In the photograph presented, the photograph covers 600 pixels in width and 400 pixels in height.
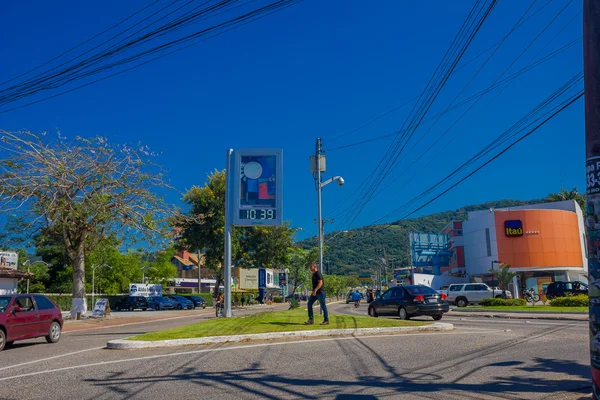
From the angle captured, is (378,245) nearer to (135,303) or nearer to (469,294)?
(135,303)

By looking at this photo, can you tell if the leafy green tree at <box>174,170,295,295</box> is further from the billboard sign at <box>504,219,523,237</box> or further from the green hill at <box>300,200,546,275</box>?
the green hill at <box>300,200,546,275</box>

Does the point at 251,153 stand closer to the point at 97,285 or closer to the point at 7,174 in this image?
the point at 7,174

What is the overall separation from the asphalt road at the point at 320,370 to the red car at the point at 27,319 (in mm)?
1338

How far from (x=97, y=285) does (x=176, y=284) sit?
82.5 feet

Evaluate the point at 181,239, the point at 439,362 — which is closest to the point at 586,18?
the point at 439,362

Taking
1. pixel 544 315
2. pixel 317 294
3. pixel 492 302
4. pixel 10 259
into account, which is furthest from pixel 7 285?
pixel 544 315

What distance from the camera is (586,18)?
199 inches

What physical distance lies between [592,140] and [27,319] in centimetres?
1357

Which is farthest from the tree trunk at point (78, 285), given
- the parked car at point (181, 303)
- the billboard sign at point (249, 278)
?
the billboard sign at point (249, 278)

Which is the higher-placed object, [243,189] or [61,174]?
[61,174]

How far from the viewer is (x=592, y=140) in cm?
479

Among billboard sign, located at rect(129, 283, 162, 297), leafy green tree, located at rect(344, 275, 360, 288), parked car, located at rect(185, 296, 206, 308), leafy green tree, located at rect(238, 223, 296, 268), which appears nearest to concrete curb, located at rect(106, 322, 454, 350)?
leafy green tree, located at rect(238, 223, 296, 268)

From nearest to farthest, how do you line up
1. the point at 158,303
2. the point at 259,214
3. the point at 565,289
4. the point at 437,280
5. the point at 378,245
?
the point at 259,214
the point at 565,289
the point at 158,303
the point at 437,280
the point at 378,245

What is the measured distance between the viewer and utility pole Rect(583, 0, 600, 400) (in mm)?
4566
